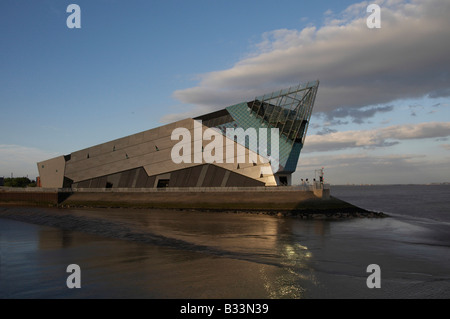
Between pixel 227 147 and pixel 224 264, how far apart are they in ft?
127

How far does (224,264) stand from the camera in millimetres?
14367

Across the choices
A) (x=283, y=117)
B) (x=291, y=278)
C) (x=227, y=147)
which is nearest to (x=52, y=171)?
(x=227, y=147)

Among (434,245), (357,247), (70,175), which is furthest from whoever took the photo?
(70,175)

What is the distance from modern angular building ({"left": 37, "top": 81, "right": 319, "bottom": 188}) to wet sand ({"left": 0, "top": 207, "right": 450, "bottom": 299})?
26.8 metres

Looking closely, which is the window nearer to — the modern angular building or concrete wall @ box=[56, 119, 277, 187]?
the modern angular building

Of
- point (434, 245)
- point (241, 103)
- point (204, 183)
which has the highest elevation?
point (241, 103)

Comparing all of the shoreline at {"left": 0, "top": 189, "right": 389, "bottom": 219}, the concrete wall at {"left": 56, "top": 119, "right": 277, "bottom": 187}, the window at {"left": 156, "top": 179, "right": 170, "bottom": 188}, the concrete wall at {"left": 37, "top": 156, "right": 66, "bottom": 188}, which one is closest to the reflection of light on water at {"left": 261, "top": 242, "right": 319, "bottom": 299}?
the shoreline at {"left": 0, "top": 189, "right": 389, "bottom": 219}

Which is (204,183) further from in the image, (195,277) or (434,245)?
(195,277)

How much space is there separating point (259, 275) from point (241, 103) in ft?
143

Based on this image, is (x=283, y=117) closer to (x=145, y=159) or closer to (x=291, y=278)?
(x=145, y=159)
